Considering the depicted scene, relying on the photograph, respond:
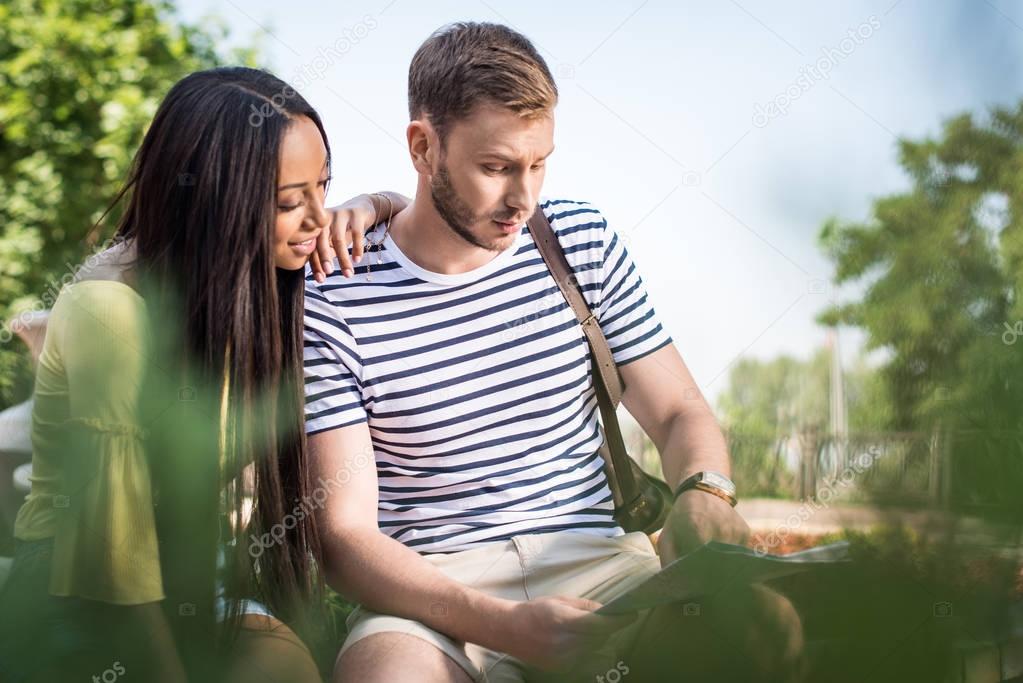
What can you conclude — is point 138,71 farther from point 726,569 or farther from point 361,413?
point 726,569

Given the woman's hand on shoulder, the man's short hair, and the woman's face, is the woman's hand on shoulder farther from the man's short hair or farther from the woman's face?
the man's short hair

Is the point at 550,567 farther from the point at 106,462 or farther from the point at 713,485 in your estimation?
the point at 106,462

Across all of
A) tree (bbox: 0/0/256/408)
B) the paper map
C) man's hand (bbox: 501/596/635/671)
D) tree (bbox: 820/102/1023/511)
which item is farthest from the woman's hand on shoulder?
tree (bbox: 0/0/256/408)

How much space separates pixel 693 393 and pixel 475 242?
0.52 meters

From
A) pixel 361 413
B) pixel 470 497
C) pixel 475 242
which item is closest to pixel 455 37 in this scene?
pixel 475 242

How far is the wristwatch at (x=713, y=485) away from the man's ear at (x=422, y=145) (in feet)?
2.47

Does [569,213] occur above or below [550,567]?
above

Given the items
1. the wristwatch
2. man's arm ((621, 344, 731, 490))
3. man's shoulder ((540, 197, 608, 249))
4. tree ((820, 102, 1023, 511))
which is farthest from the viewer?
man's shoulder ((540, 197, 608, 249))

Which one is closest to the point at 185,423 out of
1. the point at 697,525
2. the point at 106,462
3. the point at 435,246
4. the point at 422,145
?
the point at 106,462

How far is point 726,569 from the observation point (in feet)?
4.76

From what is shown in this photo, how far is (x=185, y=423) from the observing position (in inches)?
64.2

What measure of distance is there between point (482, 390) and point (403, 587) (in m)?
0.42

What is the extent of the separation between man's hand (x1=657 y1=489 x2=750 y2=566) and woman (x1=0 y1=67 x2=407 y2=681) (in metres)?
0.62

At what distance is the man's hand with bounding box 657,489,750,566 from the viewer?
1788 mm
